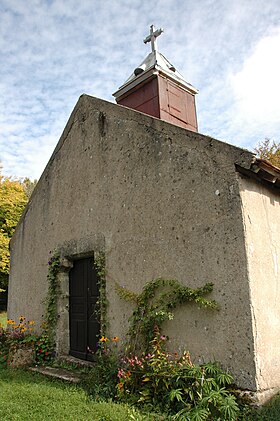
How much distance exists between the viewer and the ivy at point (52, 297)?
7.20m

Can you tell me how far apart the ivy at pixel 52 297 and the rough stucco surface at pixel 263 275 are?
4.35 meters

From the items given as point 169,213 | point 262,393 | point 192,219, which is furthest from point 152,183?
point 262,393

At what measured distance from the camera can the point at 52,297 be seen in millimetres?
7207

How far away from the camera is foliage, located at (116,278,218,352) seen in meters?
4.46

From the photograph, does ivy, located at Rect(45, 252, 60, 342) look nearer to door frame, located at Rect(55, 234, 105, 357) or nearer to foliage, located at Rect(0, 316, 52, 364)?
door frame, located at Rect(55, 234, 105, 357)

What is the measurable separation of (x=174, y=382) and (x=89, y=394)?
1.37 metres

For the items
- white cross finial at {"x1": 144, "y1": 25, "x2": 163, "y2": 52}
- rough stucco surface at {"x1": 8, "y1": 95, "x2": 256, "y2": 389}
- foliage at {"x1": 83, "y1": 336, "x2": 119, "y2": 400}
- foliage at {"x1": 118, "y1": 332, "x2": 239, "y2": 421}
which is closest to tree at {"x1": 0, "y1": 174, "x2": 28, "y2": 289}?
rough stucco surface at {"x1": 8, "y1": 95, "x2": 256, "y2": 389}

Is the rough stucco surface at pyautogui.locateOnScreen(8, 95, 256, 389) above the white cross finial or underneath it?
underneath

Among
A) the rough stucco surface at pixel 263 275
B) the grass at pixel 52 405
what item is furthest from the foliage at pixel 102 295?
the rough stucco surface at pixel 263 275

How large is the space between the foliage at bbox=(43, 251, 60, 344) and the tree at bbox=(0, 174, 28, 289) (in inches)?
561

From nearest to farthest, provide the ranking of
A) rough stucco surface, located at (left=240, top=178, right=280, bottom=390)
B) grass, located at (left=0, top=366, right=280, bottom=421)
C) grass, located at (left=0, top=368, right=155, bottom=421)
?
grass, located at (left=0, top=366, right=280, bottom=421)
grass, located at (left=0, top=368, right=155, bottom=421)
rough stucco surface, located at (left=240, top=178, right=280, bottom=390)

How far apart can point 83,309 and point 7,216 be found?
55.8 feet

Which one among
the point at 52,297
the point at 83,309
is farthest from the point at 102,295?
the point at 52,297

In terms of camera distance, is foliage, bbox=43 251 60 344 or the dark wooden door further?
foliage, bbox=43 251 60 344
